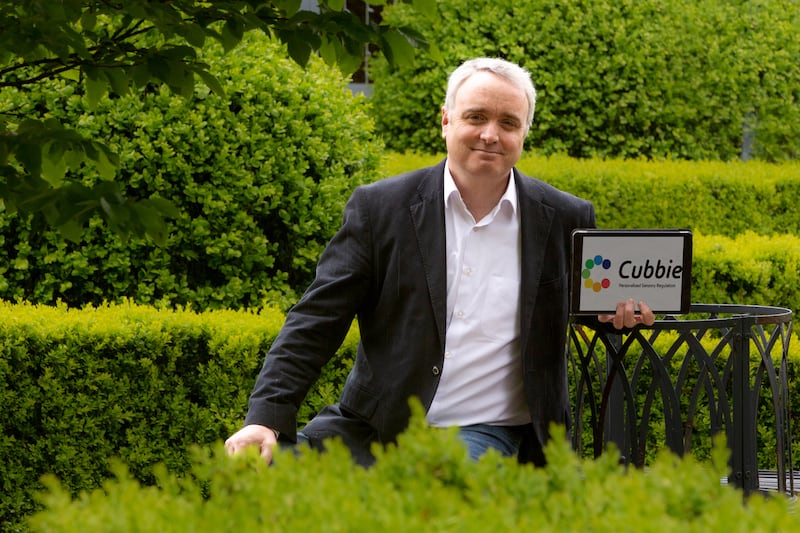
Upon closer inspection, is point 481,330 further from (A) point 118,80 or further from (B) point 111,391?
(B) point 111,391

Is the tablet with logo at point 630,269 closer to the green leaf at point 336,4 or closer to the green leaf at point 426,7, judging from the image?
the green leaf at point 426,7

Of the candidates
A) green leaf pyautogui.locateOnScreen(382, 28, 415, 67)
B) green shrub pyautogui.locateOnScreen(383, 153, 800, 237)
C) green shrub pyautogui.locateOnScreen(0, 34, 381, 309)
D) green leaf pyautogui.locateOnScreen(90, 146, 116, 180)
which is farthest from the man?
green shrub pyautogui.locateOnScreen(383, 153, 800, 237)

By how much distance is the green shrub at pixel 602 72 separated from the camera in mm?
10172

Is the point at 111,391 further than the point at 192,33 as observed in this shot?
Yes

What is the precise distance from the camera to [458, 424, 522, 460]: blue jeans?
126 inches

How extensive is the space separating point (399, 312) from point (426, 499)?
5.49ft

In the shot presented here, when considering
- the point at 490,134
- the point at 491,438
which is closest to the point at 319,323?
the point at 491,438

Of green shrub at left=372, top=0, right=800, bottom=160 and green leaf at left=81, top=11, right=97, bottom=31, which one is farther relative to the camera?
green shrub at left=372, top=0, right=800, bottom=160

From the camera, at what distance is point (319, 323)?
334 centimetres

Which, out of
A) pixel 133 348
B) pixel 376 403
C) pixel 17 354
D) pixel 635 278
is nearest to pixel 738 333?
pixel 635 278

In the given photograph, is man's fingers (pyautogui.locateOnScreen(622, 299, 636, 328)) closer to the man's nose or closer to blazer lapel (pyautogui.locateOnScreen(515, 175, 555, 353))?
blazer lapel (pyautogui.locateOnScreen(515, 175, 555, 353))

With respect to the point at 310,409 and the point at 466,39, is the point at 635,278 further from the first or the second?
the point at 466,39

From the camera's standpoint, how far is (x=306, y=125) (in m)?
5.98

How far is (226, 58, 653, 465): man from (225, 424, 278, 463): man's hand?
174 mm
